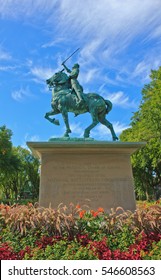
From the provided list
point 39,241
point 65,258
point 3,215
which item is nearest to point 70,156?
point 3,215

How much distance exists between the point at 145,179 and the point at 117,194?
100.0 feet

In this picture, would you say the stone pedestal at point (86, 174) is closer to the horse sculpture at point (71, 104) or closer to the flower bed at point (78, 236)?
the horse sculpture at point (71, 104)

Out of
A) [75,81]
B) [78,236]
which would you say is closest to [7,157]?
[75,81]

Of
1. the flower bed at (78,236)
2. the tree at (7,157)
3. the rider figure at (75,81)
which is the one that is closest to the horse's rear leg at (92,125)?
the rider figure at (75,81)

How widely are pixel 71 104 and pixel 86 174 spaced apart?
2789 mm

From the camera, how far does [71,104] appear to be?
1010cm

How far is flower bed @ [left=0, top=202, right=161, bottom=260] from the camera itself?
496cm

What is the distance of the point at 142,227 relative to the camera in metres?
5.91

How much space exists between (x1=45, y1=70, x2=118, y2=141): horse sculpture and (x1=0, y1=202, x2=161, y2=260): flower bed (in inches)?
171

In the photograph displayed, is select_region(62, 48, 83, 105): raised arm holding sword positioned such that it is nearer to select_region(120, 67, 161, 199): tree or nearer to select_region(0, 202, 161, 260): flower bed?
select_region(0, 202, 161, 260): flower bed

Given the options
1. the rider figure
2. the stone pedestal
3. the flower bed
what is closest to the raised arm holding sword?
the rider figure

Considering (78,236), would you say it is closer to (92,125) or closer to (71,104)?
(92,125)

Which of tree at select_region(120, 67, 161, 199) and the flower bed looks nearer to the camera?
the flower bed

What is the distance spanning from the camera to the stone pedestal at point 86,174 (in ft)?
29.0
